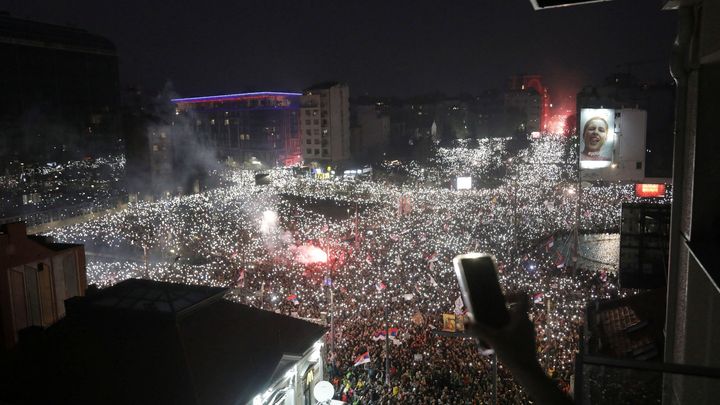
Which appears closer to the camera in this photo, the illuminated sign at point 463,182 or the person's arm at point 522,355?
the person's arm at point 522,355

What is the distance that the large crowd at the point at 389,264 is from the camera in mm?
12102

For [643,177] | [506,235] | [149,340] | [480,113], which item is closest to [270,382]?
[149,340]

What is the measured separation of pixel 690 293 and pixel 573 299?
11860mm

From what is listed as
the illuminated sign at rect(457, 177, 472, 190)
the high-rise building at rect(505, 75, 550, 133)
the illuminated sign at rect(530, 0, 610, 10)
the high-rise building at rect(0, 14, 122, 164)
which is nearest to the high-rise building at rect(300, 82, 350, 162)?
the high-rise building at rect(0, 14, 122, 164)

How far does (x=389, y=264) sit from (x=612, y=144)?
8.45 m

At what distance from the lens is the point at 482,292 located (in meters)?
1.98

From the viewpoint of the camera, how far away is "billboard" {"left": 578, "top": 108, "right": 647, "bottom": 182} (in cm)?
1504

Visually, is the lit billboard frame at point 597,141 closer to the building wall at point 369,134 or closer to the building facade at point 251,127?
the building facade at point 251,127

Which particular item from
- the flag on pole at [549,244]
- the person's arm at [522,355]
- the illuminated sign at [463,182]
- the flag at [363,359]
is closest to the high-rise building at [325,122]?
the illuminated sign at [463,182]

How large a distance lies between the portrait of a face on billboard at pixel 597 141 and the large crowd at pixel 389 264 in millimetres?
2128

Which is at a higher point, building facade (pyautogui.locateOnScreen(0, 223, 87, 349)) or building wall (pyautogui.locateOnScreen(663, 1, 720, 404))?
building wall (pyautogui.locateOnScreen(663, 1, 720, 404))

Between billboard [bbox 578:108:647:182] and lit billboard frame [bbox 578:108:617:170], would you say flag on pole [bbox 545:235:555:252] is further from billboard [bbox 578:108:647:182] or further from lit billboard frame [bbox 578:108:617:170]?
lit billboard frame [bbox 578:108:617:170]

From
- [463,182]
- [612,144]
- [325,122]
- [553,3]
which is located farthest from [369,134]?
[553,3]

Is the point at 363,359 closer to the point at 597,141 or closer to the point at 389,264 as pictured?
the point at 389,264
